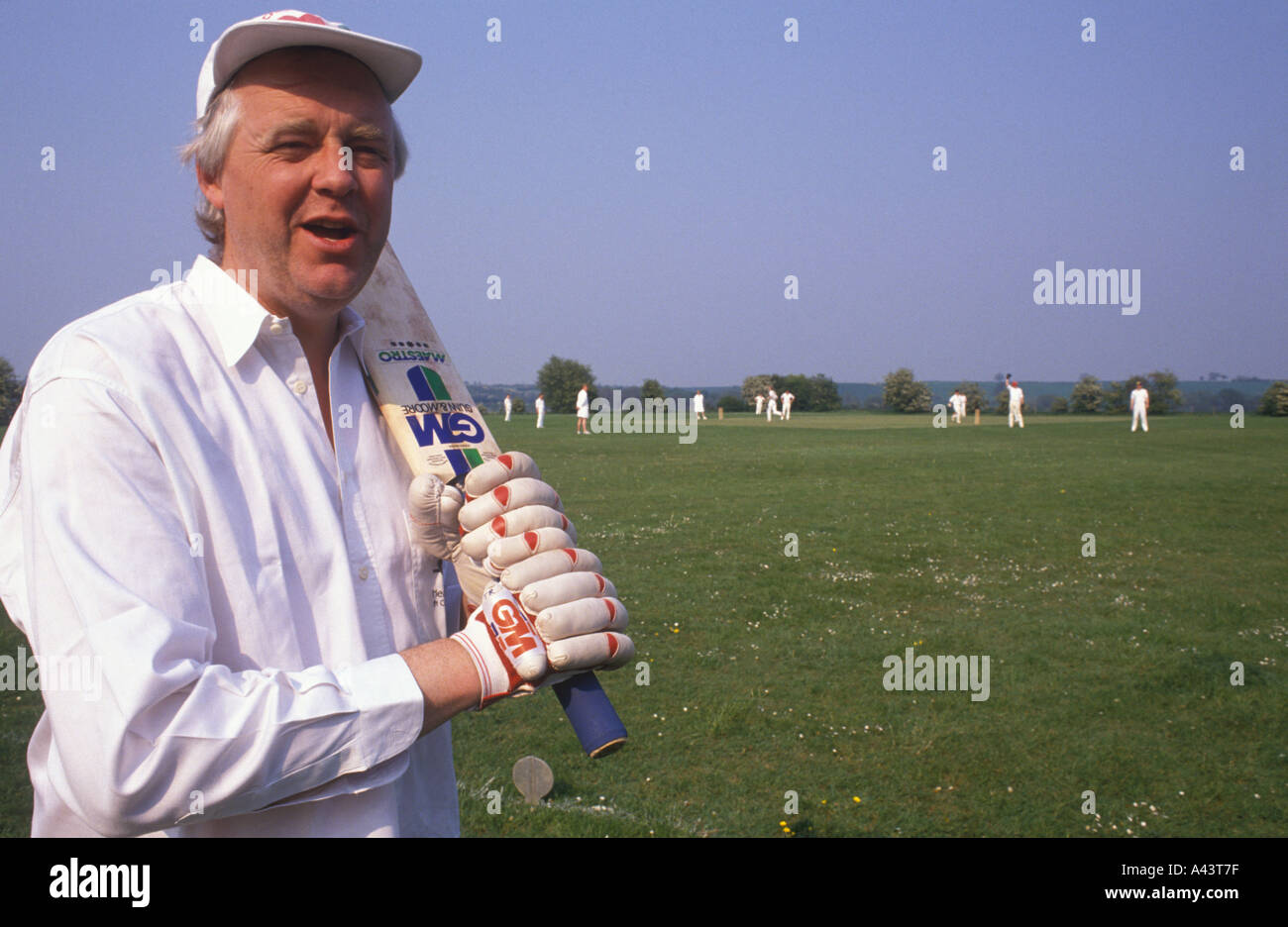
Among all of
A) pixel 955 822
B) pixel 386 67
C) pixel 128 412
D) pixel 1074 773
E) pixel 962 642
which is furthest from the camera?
pixel 962 642

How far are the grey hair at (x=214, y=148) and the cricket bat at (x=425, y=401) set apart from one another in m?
0.38

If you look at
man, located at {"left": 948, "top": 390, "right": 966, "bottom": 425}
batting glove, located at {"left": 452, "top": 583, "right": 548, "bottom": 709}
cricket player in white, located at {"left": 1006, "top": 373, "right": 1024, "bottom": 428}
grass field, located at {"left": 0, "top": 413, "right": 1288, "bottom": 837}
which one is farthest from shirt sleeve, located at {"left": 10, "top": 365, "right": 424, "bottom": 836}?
man, located at {"left": 948, "top": 390, "right": 966, "bottom": 425}

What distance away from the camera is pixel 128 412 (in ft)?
5.50

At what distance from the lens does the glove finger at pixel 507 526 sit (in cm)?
218

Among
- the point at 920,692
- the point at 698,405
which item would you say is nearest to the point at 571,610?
the point at 920,692

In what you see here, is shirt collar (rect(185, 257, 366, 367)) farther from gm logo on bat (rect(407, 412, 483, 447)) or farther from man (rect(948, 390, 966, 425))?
man (rect(948, 390, 966, 425))

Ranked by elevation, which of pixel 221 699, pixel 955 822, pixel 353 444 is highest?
pixel 353 444

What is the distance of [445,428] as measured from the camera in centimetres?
248

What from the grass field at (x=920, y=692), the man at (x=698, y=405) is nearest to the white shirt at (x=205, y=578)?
the grass field at (x=920, y=692)

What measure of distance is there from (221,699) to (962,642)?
28.5 feet

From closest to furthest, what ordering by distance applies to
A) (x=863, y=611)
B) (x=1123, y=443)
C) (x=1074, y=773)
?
(x=1074, y=773) < (x=863, y=611) < (x=1123, y=443)

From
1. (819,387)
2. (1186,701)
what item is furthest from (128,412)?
(819,387)

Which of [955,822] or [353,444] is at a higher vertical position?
[353,444]

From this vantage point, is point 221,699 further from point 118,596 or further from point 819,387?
point 819,387
